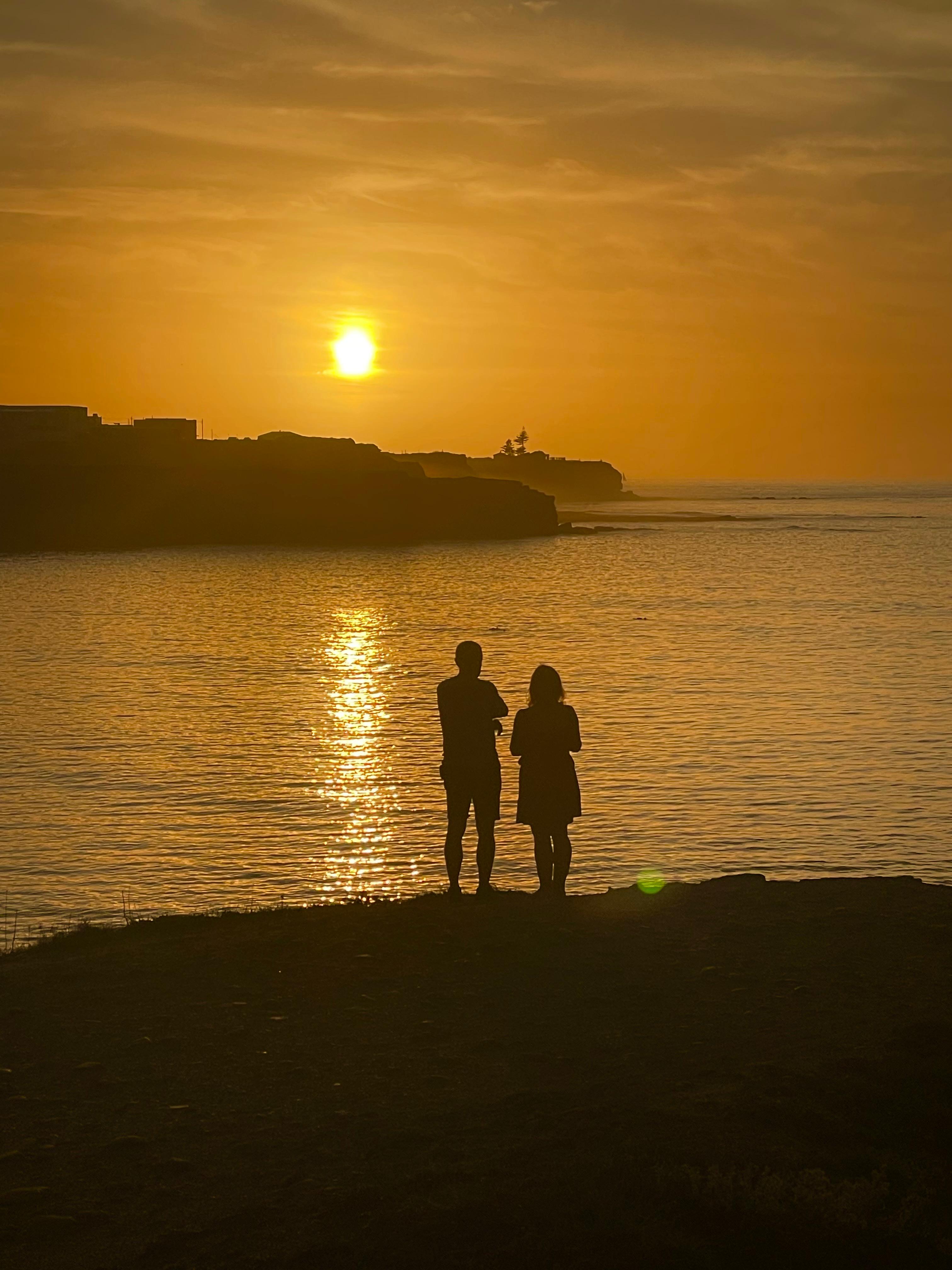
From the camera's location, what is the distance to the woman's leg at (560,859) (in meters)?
11.8

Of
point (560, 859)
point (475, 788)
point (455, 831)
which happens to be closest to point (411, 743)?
point (560, 859)

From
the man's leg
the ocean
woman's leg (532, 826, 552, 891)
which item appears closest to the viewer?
the man's leg

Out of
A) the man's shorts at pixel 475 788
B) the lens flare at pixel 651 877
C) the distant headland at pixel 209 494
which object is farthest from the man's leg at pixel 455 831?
the distant headland at pixel 209 494

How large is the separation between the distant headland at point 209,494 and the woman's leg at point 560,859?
142 metres

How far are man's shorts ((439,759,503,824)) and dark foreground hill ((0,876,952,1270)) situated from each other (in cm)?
81

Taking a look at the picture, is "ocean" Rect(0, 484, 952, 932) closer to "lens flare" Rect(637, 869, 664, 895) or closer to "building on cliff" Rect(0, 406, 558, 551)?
"lens flare" Rect(637, 869, 664, 895)

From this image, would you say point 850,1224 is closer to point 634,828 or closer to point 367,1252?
point 367,1252

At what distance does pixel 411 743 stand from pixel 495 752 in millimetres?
19574

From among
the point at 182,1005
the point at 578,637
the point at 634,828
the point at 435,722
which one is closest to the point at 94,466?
the point at 578,637

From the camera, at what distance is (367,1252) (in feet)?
19.1

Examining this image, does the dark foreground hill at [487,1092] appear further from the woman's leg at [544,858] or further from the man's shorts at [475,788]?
the man's shorts at [475,788]

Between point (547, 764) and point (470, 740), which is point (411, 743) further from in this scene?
point (470, 740)

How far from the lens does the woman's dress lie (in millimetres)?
11125

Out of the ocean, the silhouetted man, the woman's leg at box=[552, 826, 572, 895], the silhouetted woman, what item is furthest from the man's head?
the ocean
